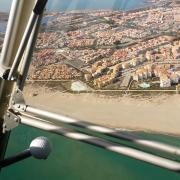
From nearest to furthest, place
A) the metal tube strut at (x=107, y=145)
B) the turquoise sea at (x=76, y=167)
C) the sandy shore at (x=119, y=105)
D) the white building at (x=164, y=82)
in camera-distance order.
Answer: the metal tube strut at (x=107, y=145), the turquoise sea at (x=76, y=167), the sandy shore at (x=119, y=105), the white building at (x=164, y=82)

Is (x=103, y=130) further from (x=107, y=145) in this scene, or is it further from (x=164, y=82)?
(x=164, y=82)

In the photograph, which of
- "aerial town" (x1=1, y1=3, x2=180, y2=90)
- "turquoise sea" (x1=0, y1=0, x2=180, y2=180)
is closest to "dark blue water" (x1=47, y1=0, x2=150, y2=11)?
"aerial town" (x1=1, y1=3, x2=180, y2=90)

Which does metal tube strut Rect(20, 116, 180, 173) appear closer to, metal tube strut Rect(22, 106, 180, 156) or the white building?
metal tube strut Rect(22, 106, 180, 156)

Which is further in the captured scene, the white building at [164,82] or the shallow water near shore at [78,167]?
the white building at [164,82]

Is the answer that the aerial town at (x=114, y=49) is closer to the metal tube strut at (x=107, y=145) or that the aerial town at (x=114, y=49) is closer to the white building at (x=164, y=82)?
the white building at (x=164, y=82)

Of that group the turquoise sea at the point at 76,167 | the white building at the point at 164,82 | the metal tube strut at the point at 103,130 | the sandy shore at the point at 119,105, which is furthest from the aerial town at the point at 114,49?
the metal tube strut at the point at 103,130

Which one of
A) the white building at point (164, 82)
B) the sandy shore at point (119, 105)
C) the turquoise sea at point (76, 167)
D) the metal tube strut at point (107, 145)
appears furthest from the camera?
the white building at point (164, 82)

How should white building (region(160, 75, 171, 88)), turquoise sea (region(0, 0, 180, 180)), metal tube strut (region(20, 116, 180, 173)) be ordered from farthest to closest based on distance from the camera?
white building (region(160, 75, 171, 88))
turquoise sea (region(0, 0, 180, 180))
metal tube strut (region(20, 116, 180, 173))

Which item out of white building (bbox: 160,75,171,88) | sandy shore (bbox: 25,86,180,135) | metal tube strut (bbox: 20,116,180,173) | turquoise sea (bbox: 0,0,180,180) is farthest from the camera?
white building (bbox: 160,75,171,88)

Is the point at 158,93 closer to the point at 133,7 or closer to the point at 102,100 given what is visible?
the point at 102,100
